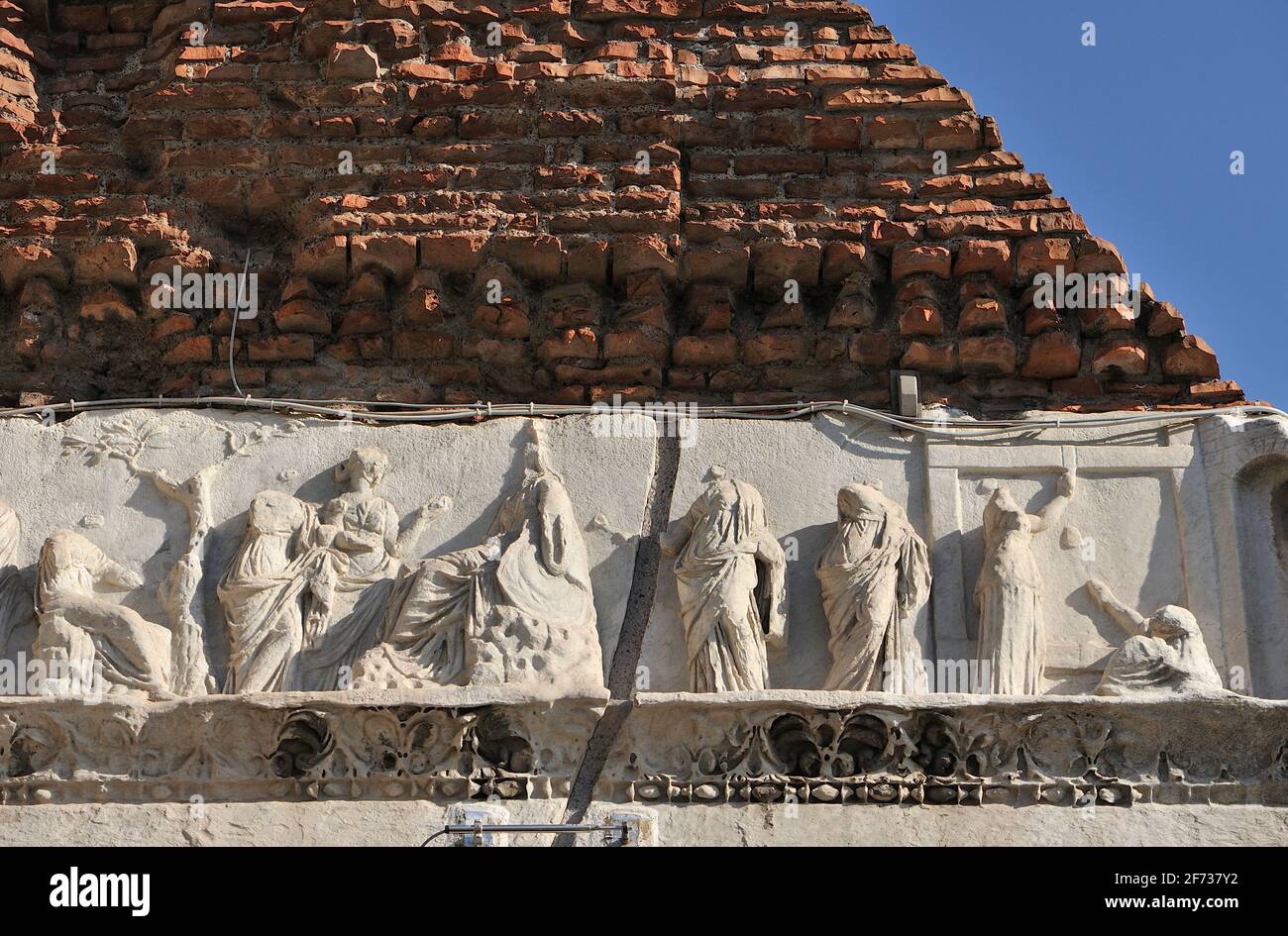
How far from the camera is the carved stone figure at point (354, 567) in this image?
27.0 ft

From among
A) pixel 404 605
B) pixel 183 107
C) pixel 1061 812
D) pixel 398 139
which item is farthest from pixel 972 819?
pixel 183 107

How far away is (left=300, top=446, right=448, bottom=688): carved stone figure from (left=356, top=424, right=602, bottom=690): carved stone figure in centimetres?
10

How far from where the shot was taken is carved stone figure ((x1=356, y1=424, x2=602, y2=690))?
8.02 metres

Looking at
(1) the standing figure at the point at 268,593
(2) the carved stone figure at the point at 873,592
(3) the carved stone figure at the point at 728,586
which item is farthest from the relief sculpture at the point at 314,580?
(2) the carved stone figure at the point at 873,592

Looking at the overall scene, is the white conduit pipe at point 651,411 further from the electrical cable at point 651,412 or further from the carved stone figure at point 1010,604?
the carved stone figure at point 1010,604

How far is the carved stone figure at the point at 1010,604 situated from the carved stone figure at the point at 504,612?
132cm

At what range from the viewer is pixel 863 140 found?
945cm

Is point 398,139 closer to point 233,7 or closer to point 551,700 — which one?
point 233,7

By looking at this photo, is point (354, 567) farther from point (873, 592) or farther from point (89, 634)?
point (873, 592)

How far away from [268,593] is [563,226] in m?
1.89

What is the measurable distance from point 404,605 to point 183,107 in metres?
Answer: 2.56

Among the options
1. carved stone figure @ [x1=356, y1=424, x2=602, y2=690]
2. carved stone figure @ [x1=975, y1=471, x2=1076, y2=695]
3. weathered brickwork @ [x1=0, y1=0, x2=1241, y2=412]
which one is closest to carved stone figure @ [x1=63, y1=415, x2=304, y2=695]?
weathered brickwork @ [x1=0, y1=0, x2=1241, y2=412]

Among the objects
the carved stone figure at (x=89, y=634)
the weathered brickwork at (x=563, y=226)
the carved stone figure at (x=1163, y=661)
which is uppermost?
the weathered brickwork at (x=563, y=226)

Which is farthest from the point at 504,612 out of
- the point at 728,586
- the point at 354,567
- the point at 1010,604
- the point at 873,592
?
the point at 1010,604
